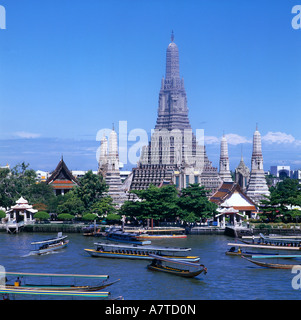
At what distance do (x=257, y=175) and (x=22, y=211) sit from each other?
126 ft

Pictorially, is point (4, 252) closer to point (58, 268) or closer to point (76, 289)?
point (58, 268)

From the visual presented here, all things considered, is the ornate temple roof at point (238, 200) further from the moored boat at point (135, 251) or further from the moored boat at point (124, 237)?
the moored boat at point (135, 251)

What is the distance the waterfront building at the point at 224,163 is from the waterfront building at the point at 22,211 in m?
45.5

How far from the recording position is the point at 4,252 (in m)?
55.2

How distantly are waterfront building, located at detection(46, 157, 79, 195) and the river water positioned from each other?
132 feet

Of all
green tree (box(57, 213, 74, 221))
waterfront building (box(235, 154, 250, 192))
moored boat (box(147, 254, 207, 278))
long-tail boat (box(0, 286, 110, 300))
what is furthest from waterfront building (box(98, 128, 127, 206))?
long-tail boat (box(0, 286, 110, 300))

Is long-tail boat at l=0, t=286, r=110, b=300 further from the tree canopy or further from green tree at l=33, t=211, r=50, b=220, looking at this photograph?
green tree at l=33, t=211, r=50, b=220

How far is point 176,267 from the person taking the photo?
156ft

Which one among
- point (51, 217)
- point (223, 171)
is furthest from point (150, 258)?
point (223, 171)

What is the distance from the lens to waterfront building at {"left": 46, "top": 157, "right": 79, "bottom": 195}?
101156mm

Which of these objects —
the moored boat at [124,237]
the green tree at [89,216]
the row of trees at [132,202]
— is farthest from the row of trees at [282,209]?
the green tree at [89,216]
